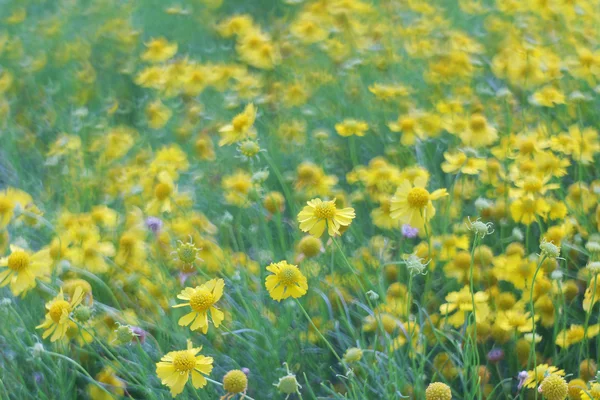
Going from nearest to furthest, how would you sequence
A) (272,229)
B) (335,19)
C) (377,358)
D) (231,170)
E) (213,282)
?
(213,282)
(377,358)
(272,229)
(231,170)
(335,19)

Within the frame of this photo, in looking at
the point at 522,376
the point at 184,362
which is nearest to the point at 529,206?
the point at 522,376

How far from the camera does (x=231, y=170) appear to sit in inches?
110

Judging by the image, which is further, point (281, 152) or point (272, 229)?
point (281, 152)

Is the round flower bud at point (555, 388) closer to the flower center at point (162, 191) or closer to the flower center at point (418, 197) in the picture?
the flower center at point (418, 197)

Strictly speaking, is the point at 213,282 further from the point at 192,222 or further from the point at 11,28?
the point at 11,28

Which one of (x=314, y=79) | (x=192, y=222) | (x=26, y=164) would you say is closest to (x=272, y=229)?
(x=192, y=222)

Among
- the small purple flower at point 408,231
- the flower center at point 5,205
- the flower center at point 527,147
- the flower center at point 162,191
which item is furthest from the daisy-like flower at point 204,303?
the flower center at point 527,147

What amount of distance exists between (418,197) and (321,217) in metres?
0.27

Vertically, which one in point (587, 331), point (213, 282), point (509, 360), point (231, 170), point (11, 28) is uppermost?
point (213, 282)

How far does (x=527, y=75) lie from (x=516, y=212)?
0.89 m

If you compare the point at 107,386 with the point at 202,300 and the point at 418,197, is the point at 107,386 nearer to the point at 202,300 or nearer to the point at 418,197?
the point at 202,300

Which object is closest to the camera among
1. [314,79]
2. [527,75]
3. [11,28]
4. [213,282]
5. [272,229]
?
[213,282]

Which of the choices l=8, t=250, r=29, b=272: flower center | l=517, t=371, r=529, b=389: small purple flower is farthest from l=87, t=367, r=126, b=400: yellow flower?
l=517, t=371, r=529, b=389: small purple flower

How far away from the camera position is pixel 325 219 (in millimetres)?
1523
